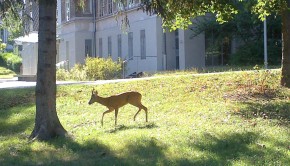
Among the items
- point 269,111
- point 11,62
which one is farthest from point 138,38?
point 11,62

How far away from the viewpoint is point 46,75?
1066cm

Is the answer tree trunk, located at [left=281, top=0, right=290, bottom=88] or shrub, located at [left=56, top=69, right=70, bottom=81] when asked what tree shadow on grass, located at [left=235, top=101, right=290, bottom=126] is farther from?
shrub, located at [left=56, top=69, right=70, bottom=81]

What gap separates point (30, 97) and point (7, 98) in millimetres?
791

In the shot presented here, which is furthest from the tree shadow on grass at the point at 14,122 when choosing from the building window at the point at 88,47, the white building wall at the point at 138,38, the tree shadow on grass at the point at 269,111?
the building window at the point at 88,47

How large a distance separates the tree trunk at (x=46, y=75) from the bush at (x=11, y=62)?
56677 millimetres

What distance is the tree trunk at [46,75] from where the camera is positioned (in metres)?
10.6

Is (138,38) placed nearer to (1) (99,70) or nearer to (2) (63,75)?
(1) (99,70)

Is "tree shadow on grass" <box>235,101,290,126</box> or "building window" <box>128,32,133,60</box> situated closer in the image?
"tree shadow on grass" <box>235,101,290,126</box>

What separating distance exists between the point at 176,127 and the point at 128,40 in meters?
23.3

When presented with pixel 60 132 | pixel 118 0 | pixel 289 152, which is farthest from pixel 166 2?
pixel 289 152

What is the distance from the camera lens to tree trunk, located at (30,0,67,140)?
34.9 ft

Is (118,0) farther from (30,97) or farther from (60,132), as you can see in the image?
(30,97)

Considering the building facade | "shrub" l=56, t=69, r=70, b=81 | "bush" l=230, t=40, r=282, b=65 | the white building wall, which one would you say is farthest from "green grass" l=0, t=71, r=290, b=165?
"shrub" l=56, t=69, r=70, b=81

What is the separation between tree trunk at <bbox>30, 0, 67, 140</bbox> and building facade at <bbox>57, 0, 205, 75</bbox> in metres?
11.5
